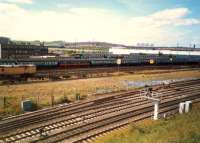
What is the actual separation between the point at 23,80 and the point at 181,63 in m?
58.7

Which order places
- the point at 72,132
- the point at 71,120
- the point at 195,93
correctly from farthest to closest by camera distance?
the point at 195,93
the point at 71,120
the point at 72,132

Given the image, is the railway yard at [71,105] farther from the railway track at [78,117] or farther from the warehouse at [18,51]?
the warehouse at [18,51]

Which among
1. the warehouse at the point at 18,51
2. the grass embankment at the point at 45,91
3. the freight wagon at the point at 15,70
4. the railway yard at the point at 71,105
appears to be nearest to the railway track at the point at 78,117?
the railway yard at the point at 71,105

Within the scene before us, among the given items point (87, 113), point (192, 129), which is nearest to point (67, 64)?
point (87, 113)

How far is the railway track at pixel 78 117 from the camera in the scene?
19.8 meters

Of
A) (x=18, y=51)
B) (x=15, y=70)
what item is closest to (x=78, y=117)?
(x=15, y=70)

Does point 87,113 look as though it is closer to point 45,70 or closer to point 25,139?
point 25,139

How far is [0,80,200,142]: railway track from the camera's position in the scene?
779 inches

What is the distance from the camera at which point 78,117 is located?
2430 centimetres

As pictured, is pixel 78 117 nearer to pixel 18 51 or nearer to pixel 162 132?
pixel 162 132

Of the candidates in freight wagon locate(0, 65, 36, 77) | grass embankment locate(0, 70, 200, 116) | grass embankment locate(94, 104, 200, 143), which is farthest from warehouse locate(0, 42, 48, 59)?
grass embankment locate(94, 104, 200, 143)

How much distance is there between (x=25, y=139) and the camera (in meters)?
18.8

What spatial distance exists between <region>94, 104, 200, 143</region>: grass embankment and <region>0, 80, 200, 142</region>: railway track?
211 centimetres

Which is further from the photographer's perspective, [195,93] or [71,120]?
[195,93]
